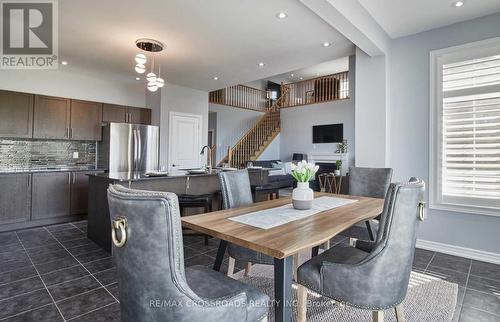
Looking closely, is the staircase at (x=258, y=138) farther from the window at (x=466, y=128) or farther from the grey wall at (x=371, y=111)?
the window at (x=466, y=128)

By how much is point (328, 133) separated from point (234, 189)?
24.8 feet

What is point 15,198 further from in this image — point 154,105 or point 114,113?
point 154,105

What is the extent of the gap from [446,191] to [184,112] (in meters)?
4.94

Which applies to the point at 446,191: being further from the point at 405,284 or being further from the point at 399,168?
the point at 405,284

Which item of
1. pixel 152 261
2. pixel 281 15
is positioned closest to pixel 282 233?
pixel 152 261

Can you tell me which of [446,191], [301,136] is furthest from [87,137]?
[301,136]

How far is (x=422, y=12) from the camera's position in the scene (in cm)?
287

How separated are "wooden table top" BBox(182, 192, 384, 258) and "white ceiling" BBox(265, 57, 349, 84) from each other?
845cm

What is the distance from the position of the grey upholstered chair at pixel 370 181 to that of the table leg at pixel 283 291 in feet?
6.50

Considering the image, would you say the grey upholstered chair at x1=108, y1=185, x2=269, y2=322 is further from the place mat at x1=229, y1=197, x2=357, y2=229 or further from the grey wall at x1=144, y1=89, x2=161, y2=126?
the grey wall at x1=144, y1=89, x2=161, y2=126

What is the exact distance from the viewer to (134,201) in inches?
36.3

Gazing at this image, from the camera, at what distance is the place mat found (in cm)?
155

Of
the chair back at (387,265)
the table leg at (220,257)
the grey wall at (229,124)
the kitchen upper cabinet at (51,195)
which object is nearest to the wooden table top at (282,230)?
the chair back at (387,265)

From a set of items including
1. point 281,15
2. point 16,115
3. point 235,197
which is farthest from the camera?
point 16,115
